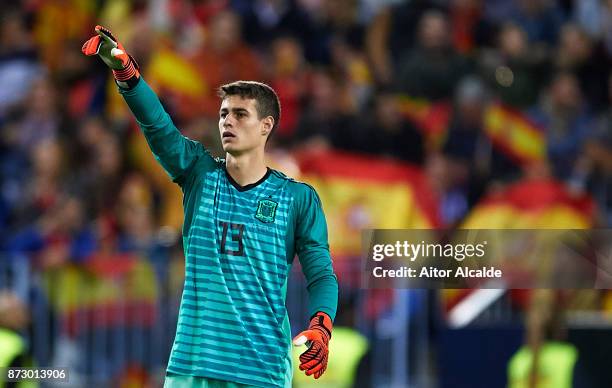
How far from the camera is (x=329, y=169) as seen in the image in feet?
34.7

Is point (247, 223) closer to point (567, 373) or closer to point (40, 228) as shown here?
point (567, 373)

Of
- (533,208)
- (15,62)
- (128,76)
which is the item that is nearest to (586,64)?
(533,208)

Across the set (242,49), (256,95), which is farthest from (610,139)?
(256,95)

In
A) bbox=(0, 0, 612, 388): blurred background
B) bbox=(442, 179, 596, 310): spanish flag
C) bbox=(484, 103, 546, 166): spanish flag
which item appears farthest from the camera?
bbox=(484, 103, 546, 166): spanish flag

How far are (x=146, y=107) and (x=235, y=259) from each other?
72 centimetres

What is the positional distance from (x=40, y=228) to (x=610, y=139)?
4987mm

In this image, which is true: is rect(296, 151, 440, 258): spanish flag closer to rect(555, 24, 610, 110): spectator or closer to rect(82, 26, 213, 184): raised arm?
rect(555, 24, 610, 110): spectator

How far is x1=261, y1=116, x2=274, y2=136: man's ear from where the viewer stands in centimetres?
541

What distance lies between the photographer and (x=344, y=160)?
1073 centimetres

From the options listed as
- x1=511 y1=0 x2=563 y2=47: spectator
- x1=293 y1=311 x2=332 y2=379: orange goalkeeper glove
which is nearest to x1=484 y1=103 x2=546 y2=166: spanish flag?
x1=511 y1=0 x2=563 y2=47: spectator

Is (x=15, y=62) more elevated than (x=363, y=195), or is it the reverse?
(x=15, y=62)

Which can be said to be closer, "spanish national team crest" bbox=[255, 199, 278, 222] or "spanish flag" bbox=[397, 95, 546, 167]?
"spanish national team crest" bbox=[255, 199, 278, 222]
